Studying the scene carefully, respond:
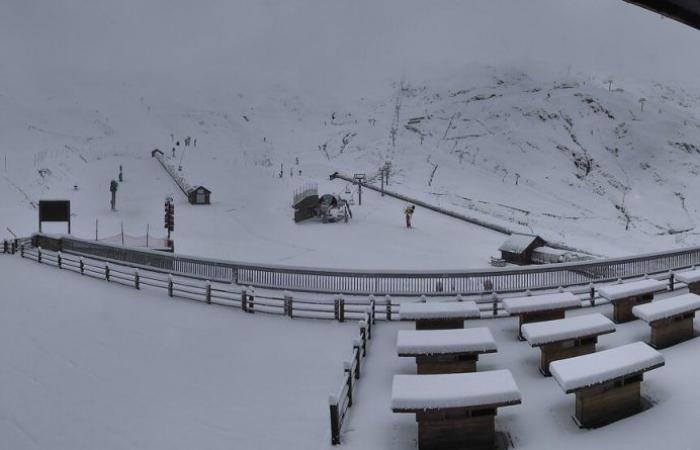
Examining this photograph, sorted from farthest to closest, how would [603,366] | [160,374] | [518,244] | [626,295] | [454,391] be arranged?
[518,244], [626,295], [160,374], [603,366], [454,391]

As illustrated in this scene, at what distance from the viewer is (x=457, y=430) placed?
6.92 m

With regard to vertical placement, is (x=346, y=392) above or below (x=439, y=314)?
below

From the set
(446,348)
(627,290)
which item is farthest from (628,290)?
(446,348)

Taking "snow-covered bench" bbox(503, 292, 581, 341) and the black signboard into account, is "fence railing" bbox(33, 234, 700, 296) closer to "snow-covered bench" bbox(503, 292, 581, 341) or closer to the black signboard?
"snow-covered bench" bbox(503, 292, 581, 341)

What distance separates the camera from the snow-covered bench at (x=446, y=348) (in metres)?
8.62

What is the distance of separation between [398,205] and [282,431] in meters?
40.0

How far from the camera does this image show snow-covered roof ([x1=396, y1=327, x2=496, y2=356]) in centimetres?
861

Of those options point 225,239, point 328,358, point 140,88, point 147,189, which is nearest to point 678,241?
point 225,239

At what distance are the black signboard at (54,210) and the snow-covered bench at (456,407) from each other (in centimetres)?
2696

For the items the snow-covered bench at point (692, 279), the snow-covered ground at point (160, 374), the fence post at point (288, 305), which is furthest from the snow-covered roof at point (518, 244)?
the fence post at point (288, 305)

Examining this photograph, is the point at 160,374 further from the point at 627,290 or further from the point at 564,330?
the point at 627,290

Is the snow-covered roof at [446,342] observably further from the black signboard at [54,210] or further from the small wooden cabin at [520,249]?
the black signboard at [54,210]

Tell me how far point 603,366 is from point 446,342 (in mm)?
2778

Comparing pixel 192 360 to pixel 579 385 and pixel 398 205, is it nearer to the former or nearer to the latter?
pixel 579 385
